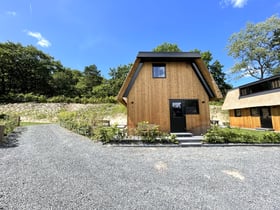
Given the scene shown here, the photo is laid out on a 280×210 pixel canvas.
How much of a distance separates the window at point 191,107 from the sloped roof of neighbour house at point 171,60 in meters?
1.44

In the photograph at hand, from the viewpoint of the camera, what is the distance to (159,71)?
8.98 metres

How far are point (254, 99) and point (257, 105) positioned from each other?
92 cm

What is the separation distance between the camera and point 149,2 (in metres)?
10.8

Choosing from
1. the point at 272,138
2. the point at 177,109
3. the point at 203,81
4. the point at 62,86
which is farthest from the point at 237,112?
the point at 62,86

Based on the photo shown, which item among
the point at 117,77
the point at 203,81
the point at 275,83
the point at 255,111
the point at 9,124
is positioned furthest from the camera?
the point at 117,77

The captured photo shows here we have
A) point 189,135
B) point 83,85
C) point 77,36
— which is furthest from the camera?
point 83,85

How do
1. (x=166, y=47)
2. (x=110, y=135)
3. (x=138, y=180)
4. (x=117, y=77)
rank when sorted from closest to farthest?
(x=138, y=180)
(x=110, y=135)
(x=166, y=47)
(x=117, y=77)

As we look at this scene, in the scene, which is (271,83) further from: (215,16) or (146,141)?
(146,141)

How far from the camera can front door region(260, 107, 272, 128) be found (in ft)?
37.6

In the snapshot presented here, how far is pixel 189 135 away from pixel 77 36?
15.6 meters

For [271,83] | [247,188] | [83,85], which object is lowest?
[247,188]

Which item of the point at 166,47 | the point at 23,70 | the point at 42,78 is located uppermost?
the point at 166,47

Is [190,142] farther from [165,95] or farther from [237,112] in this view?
[237,112]

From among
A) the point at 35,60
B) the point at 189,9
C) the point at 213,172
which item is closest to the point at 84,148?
the point at 213,172
